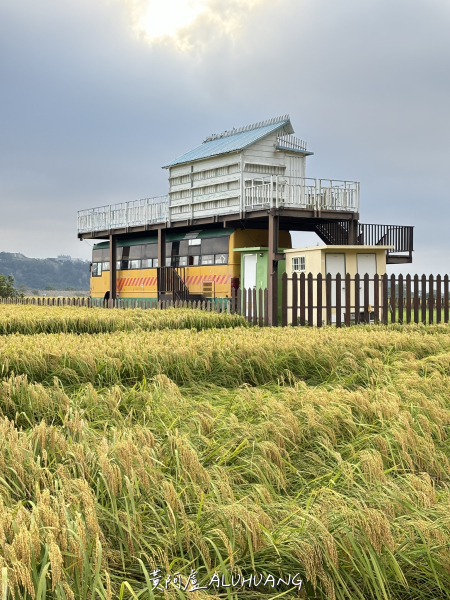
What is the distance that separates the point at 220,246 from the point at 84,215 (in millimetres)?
13098

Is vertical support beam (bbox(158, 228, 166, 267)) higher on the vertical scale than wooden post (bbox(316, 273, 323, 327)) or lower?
higher

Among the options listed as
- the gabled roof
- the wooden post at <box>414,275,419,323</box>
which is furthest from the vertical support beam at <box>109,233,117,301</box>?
the wooden post at <box>414,275,419,323</box>

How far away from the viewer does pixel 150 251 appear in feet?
105

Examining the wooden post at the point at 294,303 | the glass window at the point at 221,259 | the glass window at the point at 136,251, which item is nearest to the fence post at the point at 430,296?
the wooden post at the point at 294,303

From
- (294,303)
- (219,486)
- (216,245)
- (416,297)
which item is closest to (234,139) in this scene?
(216,245)

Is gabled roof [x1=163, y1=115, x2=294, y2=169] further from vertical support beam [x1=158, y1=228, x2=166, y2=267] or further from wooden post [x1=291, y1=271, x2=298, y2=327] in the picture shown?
wooden post [x1=291, y1=271, x2=298, y2=327]

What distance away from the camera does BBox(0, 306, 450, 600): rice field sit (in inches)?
102

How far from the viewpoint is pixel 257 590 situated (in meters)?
2.67

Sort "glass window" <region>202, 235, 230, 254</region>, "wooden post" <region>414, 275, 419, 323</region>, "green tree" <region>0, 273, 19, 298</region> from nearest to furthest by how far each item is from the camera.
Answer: "wooden post" <region>414, 275, 419, 323</region>, "glass window" <region>202, 235, 230, 254</region>, "green tree" <region>0, 273, 19, 298</region>

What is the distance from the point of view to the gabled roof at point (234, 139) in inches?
1075

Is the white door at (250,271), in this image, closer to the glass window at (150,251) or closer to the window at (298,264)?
the window at (298,264)

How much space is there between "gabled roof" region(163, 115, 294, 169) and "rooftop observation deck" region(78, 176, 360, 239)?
1.80m

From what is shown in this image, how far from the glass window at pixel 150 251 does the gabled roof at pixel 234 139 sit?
3991mm

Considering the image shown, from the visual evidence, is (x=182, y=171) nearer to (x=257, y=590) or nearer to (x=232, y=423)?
(x=232, y=423)
